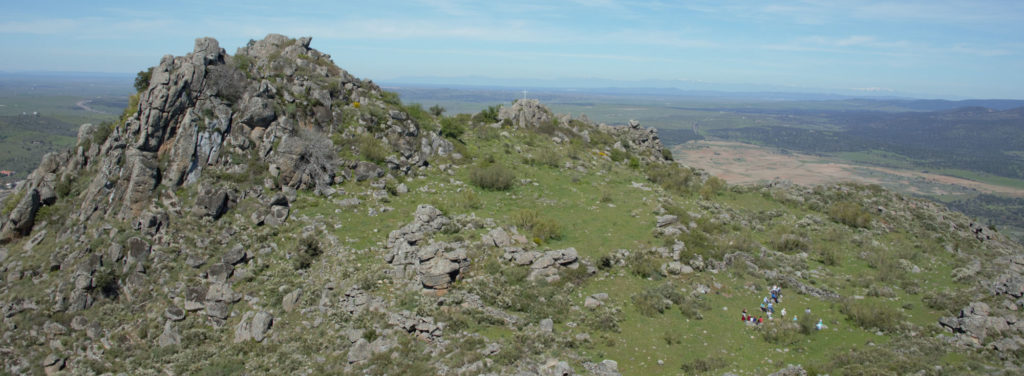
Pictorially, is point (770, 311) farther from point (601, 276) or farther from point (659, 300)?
point (601, 276)

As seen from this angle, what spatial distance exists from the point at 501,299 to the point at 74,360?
13.0m

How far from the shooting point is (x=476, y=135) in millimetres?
31047

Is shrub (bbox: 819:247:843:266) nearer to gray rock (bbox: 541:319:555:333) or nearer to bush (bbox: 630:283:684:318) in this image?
bush (bbox: 630:283:684:318)

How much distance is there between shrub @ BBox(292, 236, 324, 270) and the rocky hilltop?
57mm

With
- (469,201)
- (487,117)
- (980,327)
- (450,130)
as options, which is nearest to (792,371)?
(980,327)

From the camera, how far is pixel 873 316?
13.9m

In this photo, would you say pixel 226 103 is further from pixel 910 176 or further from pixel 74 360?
pixel 910 176

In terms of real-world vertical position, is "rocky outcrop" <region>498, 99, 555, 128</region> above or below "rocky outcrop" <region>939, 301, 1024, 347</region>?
above

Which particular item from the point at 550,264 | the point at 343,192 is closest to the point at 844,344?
the point at 550,264

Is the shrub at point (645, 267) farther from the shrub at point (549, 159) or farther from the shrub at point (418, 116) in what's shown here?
the shrub at point (418, 116)

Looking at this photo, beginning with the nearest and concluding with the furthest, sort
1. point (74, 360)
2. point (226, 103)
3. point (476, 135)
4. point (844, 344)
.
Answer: point (844, 344), point (74, 360), point (226, 103), point (476, 135)

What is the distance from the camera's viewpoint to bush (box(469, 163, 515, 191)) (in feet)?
75.6

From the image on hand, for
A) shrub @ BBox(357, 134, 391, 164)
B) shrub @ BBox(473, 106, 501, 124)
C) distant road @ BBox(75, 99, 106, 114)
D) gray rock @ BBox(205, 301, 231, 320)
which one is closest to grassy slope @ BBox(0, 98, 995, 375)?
gray rock @ BBox(205, 301, 231, 320)

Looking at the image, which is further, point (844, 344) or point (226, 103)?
point (226, 103)
